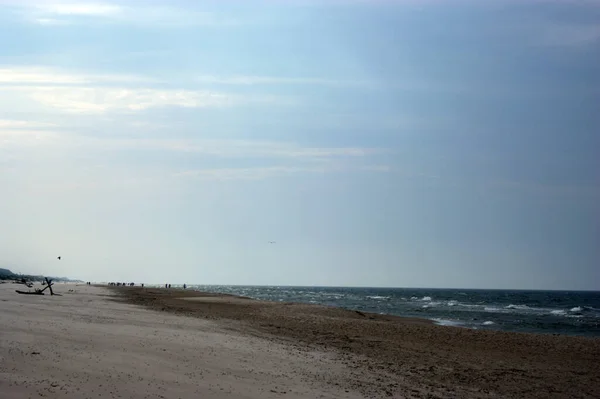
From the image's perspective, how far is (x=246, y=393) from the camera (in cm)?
1190

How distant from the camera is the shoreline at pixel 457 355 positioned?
1595cm

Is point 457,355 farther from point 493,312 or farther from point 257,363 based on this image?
point 493,312

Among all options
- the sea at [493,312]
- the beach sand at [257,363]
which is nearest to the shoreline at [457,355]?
the beach sand at [257,363]

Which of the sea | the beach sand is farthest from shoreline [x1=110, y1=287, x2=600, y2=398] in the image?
the sea

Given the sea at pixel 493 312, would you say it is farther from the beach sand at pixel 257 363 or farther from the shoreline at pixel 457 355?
the beach sand at pixel 257 363

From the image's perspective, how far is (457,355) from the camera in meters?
21.4

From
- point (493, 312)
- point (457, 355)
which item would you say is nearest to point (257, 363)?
point (457, 355)

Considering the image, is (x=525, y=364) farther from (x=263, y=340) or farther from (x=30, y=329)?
(x=30, y=329)

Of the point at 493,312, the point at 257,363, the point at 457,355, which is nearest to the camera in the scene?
the point at 257,363

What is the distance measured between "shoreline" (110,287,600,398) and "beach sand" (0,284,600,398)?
0.06 metres

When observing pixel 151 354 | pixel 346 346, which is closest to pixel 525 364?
pixel 346 346

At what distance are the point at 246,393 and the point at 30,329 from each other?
8372 mm

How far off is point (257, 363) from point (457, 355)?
9583 mm

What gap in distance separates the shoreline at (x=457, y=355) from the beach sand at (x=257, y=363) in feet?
0.20
